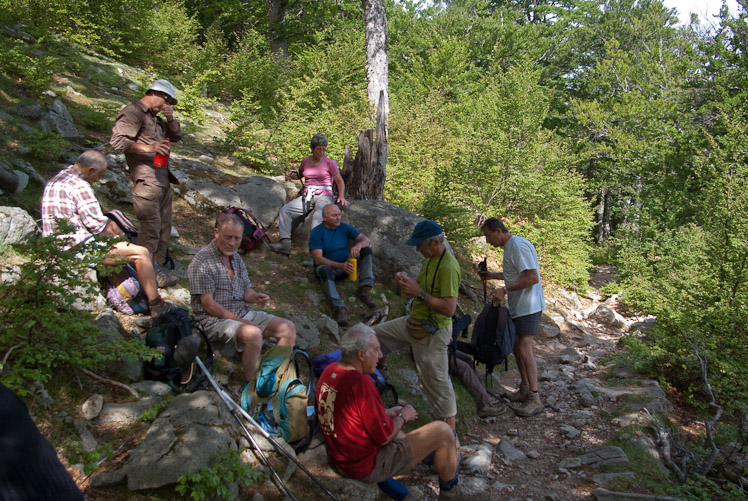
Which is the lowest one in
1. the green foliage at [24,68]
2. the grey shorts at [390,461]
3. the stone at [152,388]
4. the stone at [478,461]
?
the stone at [478,461]

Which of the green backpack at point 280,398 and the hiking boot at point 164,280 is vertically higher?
the hiking boot at point 164,280

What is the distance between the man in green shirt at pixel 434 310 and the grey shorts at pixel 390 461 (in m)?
1.09

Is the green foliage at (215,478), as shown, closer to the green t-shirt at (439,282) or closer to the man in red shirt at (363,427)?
the man in red shirt at (363,427)

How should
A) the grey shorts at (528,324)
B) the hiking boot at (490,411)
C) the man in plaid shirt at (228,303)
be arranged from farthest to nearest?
1. the hiking boot at (490,411)
2. the grey shorts at (528,324)
3. the man in plaid shirt at (228,303)

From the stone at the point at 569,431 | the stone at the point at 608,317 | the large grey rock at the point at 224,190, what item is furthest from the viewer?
the stone at the point at 608,317

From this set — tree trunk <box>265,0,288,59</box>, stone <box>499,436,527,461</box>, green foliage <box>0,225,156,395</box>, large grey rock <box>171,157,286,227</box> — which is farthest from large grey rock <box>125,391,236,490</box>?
tree trunk <box>265,0,288,59</box>

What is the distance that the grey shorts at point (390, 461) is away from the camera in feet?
10.6

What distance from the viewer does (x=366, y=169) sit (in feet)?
29.7

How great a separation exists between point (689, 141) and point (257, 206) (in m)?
19.1

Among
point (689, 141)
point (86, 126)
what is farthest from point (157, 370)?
point (689, 141)

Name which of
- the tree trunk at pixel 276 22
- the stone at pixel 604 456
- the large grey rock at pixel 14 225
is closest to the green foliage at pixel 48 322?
the large grey rock at pixel 14 225

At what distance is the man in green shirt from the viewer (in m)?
4.27

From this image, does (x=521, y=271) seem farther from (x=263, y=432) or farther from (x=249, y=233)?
(x=249, y=233)

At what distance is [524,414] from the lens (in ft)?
17.9
